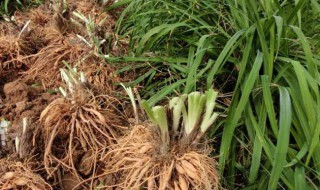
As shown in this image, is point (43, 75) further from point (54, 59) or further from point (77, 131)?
point (77, 131)

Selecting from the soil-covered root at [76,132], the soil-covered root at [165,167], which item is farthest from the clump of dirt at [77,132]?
the soil-covered root at [165,167]

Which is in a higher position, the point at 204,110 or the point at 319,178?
the point at 204,110

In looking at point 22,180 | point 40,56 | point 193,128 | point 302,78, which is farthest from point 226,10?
point 22,180

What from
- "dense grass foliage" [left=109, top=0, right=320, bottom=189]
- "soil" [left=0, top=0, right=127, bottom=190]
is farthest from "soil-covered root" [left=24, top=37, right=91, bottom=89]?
"dense grass foliage" [left=109, top=0, right=320, bottom=189]

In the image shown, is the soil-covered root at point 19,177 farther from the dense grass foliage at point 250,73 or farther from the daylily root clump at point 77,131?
the dense grass foliage at point 250,73

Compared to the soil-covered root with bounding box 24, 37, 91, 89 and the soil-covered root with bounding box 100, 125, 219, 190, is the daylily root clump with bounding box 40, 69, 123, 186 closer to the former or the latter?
the soil-covered root with bounding box 100, 125, 219, 190

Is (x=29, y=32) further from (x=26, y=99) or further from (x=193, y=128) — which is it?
(x=193, y=128)
